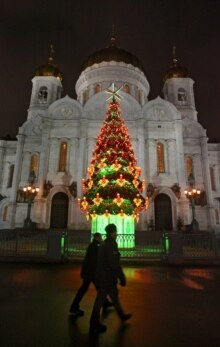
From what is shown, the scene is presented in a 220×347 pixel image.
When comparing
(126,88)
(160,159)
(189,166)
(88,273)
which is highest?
(126,88)

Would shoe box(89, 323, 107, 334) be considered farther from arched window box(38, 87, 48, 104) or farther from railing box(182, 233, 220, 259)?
arched window box(38, 87, 48, 104)

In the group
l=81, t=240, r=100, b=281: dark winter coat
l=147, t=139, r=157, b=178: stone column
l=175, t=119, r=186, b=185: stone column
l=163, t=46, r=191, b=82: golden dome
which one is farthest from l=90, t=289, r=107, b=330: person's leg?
l=163, t=46, r=191, b=82: golden dome

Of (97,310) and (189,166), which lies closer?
(97,310)

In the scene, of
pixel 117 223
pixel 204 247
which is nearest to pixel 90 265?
pixel 204 247

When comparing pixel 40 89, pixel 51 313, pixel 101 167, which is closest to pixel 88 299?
pixel 51 313

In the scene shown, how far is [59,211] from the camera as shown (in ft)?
86.2

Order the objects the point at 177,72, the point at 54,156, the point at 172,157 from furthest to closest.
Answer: the point at 177,72, the point at 172,157, the point at 54,156

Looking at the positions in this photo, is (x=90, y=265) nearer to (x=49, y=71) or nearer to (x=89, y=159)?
(x=89, y=159)

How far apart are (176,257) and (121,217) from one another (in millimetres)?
4824

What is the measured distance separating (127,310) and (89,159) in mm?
23512

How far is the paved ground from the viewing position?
339 centimetres

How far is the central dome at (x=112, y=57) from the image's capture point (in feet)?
122

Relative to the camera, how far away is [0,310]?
4.62 m

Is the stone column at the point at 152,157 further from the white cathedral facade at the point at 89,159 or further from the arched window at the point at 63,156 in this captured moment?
the arched window at the point at 63,156
